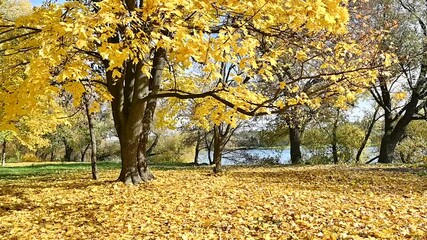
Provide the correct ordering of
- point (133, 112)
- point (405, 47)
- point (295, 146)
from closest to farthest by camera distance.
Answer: point (133, 112), point (405, 47), point (295, 146)

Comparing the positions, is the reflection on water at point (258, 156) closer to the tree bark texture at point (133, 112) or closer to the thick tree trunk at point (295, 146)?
the thick tree trunk at point (295, 146)

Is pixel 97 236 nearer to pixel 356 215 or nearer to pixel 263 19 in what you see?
pixel 356 215

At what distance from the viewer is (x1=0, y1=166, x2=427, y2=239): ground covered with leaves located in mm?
5055

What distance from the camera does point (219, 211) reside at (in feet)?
20.8

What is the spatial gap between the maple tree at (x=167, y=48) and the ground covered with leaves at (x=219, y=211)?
5.64 ft

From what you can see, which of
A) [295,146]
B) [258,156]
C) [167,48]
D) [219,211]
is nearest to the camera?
[167,48]

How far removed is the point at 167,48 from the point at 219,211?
2932 millimetres

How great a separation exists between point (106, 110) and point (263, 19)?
36164 millimetres

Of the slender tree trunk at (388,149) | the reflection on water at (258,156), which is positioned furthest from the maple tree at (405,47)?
the reflection on water at (258,156)

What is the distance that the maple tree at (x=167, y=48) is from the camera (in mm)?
4816

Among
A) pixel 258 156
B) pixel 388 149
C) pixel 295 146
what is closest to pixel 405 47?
pixel 388 149

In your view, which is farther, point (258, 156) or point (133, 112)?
point (258, 156)

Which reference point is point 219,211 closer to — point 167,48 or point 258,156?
point 167,48

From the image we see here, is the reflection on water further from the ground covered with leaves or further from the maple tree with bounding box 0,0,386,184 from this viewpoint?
the maple tree with bounding box 0,0,386,184
